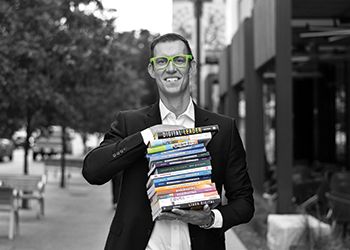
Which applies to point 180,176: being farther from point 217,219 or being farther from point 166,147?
point 217,219

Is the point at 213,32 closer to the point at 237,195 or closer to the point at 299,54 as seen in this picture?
the point at 299,54

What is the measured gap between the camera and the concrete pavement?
34.8ft

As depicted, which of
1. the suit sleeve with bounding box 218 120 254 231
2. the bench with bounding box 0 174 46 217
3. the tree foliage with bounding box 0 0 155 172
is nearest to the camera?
the suit sleeve with bounding box 218 120 254 231

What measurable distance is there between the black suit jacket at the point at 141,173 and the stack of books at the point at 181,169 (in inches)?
4.7

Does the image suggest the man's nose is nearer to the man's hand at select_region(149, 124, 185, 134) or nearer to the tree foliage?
the man's hand at select_region(149, 124, 185, 134)

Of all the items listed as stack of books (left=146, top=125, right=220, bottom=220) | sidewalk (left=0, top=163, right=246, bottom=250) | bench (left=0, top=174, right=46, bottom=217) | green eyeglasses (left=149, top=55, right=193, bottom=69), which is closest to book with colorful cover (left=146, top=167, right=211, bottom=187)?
stack of books (left=146, top=125, right=220, bottom=220)

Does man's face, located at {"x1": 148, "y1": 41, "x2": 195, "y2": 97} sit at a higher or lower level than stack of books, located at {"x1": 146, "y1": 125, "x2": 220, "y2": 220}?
higher

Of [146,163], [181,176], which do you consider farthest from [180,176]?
[146,163]

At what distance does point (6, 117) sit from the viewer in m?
15.1

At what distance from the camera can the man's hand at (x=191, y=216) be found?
256 centimetres

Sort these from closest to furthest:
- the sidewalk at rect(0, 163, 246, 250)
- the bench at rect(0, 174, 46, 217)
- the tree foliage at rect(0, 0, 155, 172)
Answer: the sidewalk at rect(0, 163, 246, 250) < the tree foliage at rect(0, 0, 155, 172) < the bench at rect(0, 174, 46, 217)

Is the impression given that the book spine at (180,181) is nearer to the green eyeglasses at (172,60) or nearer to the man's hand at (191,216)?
the man's hand at (191,216)

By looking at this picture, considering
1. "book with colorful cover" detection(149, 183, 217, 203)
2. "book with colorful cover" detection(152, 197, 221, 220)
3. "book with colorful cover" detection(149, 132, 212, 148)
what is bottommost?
"book with colorful cover" detection(152, 197, 221, 220)


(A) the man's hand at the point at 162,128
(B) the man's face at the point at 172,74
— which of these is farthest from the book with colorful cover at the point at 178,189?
(B) the man's face at the point at 172,74
